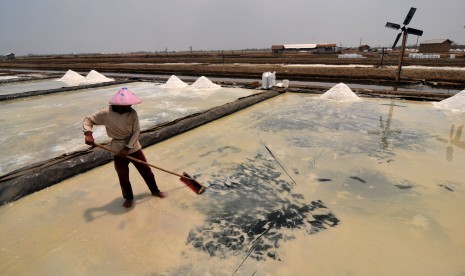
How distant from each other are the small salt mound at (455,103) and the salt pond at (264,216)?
86.0 inches

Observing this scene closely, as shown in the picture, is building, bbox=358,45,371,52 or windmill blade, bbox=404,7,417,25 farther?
building, bbox=358,45,371,52

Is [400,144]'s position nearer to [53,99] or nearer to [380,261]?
[380,261]

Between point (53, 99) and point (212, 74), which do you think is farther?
point (212, 74)

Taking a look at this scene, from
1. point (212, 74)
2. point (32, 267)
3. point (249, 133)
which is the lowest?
point (32, 267)

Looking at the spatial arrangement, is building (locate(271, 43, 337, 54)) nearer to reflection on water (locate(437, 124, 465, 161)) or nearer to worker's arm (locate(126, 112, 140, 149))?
reflection on water (locate(437, 124, 465, 161))

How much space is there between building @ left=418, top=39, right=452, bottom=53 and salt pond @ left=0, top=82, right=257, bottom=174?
111 ft

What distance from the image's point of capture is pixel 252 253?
2.01 m

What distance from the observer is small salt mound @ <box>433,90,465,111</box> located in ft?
18.9

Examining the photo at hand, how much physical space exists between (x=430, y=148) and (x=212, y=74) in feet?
42.3

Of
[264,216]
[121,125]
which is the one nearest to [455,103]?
[264,216]

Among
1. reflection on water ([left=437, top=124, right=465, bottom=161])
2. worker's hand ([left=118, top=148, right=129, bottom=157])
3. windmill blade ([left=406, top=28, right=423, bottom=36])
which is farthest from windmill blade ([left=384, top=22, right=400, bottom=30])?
worker's hand ([left=118, top=148, right=129, bottom=157])

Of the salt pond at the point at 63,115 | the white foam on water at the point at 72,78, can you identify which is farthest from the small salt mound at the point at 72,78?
the salt pond at the point at 63,115

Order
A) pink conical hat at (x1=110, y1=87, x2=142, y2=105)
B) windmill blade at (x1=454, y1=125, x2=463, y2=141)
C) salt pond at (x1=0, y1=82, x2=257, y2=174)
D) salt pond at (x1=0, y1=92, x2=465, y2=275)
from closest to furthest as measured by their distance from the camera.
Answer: salt pond at (x1=0, y1=92, x2=465, y2=275), pink conical hat at (x1=110, y1=87, x2=142, y2=105), salt pond at (x1=0, y1=82, x2=257, y2=174), windmill blade at (x1=454, y1=125, x2=463, y2=141)

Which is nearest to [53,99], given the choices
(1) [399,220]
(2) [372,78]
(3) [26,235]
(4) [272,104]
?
(4) [272,104]
